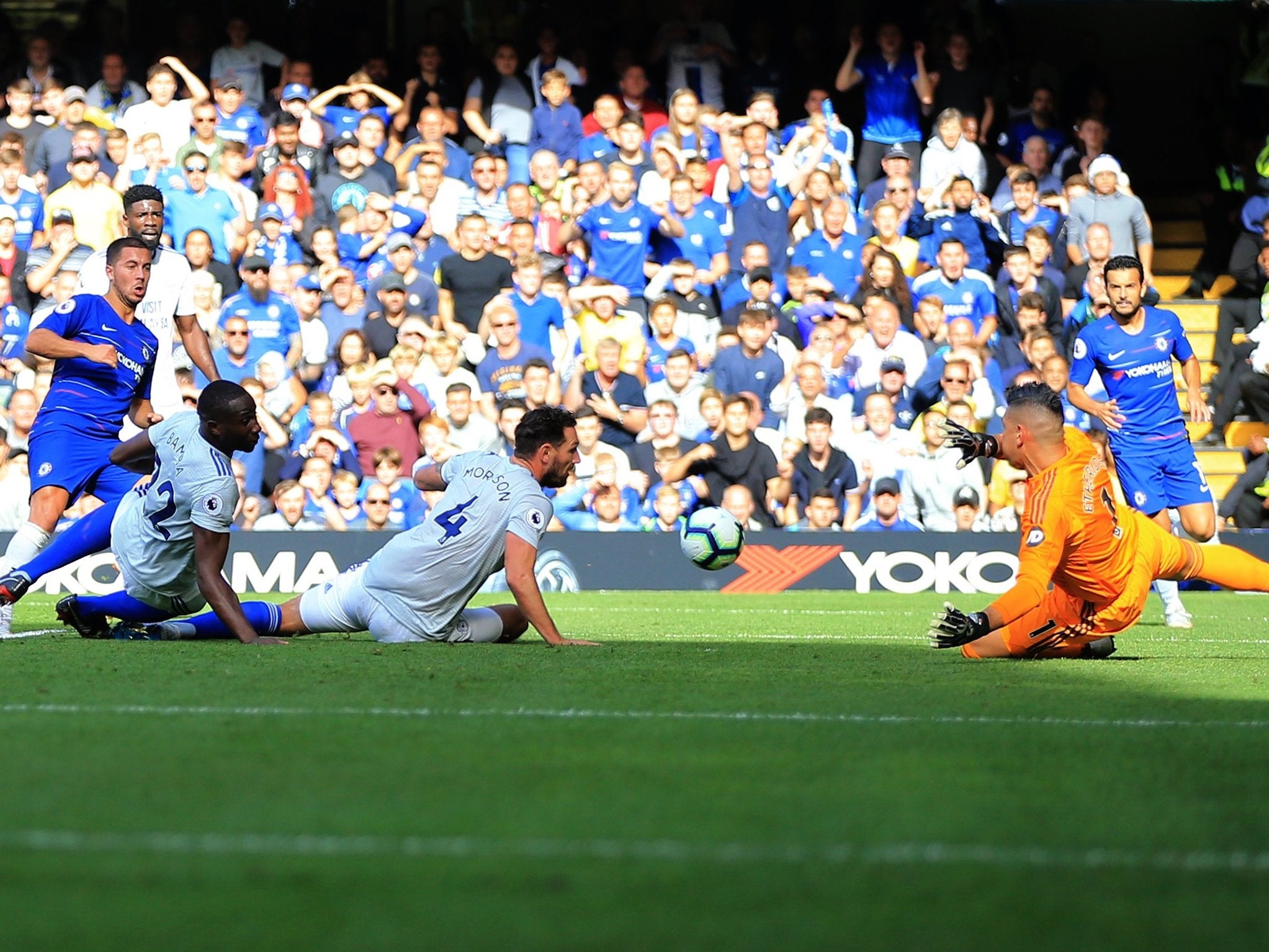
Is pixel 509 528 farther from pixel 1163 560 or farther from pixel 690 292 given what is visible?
pixel 690 292

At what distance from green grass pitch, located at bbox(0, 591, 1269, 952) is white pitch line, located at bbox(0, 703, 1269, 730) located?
0.8 inches

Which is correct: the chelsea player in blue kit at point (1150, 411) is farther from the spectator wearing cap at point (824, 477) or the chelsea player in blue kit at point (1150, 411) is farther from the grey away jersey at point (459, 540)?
the grey away jersey at point (459, 540)

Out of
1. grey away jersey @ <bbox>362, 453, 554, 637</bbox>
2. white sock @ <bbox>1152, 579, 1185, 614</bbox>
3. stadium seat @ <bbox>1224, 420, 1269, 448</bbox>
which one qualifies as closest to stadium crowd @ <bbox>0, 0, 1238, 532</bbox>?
stadium seat @ <bbox>1224, 420, 1269, 448</bbox>

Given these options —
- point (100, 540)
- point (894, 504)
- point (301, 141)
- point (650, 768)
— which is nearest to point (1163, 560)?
point (650, 768)

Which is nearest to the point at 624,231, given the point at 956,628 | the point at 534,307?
the point at 534,307

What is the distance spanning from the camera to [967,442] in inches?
302

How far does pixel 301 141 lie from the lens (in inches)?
693

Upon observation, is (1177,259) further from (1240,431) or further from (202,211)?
(202,211)

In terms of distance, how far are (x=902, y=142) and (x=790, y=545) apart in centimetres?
546

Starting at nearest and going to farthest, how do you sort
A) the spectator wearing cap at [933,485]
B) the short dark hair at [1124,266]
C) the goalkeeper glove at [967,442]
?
the goalkeeper glove at [967,442]
the short dark hair at [1124,266]
the spectator wearing cap at [933,485]

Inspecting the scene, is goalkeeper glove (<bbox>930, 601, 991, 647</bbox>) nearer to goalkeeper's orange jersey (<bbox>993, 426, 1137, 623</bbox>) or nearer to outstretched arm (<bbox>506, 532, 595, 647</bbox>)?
goalkeeper's orange jersey (<bbox>993, 426, 1137, 623</bbox>)

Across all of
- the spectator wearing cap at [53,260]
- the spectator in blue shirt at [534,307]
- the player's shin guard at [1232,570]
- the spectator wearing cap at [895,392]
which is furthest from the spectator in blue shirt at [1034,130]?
the player's shin guard at [1232,570]

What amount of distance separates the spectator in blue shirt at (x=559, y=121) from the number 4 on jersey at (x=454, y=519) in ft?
34.2

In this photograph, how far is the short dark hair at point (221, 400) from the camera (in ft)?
25.3
